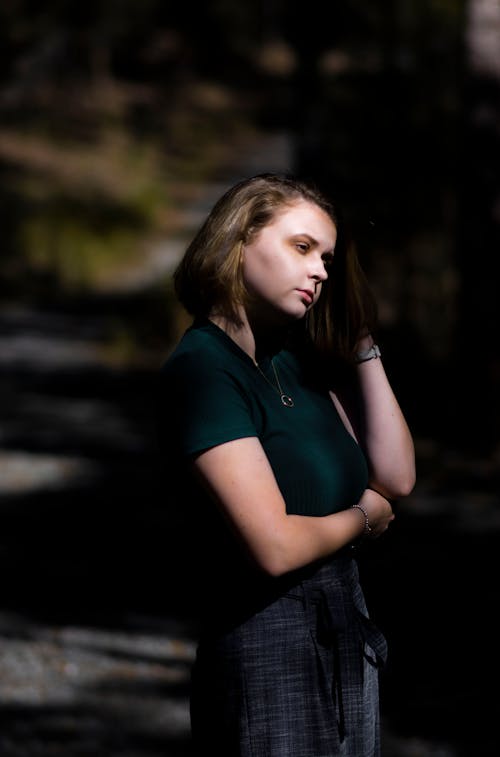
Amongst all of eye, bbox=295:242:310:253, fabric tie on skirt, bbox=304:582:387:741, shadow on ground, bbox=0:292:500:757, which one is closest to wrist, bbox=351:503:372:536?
fabric tie on skirt, bbox=304:582:387:741

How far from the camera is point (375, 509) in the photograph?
7.66 ft

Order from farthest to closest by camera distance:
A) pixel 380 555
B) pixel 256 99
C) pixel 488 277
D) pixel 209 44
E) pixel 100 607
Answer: pixel 209 44 → pixel 256 99 → pixel 488 277 → pixel 380 555 → pixel 100 607

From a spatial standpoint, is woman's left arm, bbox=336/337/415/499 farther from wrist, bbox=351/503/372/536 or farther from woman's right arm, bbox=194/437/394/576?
woman's right arm, bbox=194/437/394/576

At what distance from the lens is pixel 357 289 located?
92.7 inches

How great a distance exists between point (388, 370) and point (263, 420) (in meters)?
7.92

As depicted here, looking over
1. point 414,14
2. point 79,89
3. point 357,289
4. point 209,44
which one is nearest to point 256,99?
point 209,44

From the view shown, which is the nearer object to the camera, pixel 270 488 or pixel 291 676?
pixel 270 488

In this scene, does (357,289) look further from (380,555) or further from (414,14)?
(414,14)

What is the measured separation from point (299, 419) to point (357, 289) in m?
0.31

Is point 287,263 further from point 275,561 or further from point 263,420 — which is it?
point 275,561

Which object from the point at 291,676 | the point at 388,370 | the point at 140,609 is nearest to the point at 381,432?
the point at 291,676

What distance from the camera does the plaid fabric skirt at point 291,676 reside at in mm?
2193

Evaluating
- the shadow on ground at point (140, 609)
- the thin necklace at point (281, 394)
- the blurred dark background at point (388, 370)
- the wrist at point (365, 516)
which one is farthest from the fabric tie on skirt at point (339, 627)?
the shadow on ground at point (140, 609)

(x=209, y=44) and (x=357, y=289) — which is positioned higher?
(x=209, y=44)
